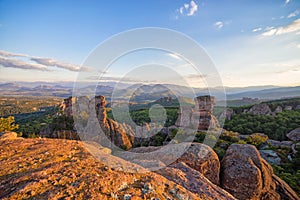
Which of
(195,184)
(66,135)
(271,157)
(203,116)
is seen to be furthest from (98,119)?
(195,184)

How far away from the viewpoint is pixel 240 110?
82.8 m

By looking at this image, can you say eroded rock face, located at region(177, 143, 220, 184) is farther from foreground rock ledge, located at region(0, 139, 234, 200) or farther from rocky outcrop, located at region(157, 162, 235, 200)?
foreground rock ledge, located at region(0, 139, 234, 200)

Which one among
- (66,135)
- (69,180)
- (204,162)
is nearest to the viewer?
(69,180)

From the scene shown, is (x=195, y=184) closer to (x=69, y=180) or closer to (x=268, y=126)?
(x=69, y=180)

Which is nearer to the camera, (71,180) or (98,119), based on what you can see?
(71,180)

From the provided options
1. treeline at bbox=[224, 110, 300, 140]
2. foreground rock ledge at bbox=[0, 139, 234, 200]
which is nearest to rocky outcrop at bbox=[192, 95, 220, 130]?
treeline at bbox=[224, 110, 300, 140]

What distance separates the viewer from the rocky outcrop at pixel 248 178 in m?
8.88

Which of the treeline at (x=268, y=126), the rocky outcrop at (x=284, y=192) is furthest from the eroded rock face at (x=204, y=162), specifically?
the treeline at (x=268, y=126)

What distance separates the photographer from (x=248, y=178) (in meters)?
8.95

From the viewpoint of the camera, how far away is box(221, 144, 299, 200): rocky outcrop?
8.88 m

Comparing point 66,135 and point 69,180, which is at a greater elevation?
point 69,180

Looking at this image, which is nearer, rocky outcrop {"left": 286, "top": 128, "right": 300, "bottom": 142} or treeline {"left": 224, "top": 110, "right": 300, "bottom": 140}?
rocky outcrop {"left": 286, "top": 128, "right": 300, "bottom": 142}

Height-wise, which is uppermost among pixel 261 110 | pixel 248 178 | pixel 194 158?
pixel 194 158

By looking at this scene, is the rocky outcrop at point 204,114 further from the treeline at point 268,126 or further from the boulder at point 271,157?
the boulder at point 271,157
